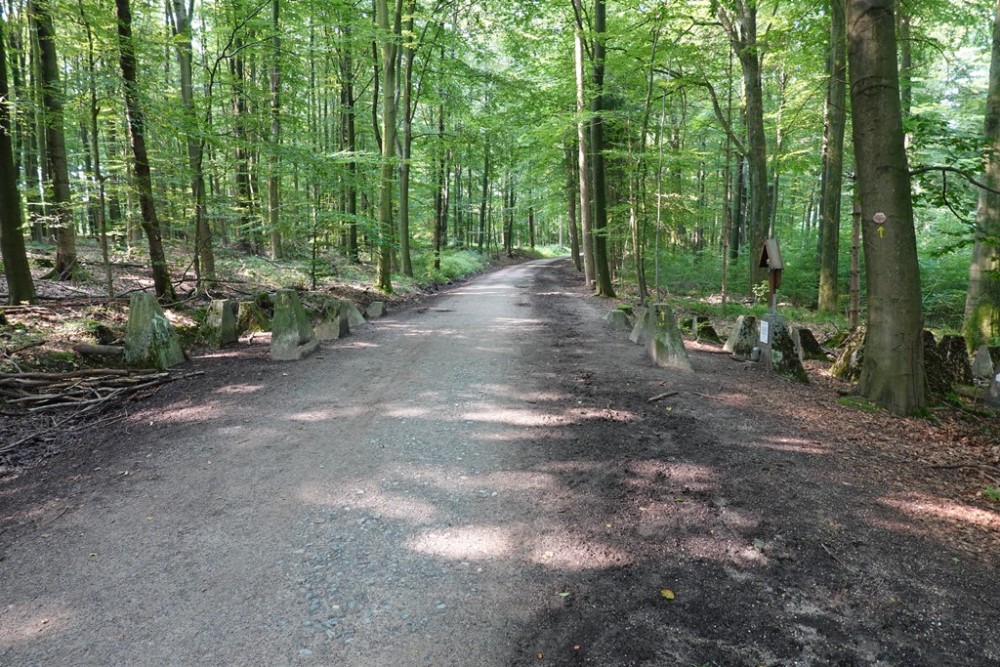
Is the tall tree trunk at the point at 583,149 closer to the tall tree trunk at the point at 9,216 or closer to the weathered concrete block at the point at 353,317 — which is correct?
the weathered concrete block at the point at 353,317

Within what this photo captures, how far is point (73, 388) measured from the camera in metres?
5.77

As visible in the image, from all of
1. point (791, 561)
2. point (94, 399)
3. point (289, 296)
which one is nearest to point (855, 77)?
point (791, 561)

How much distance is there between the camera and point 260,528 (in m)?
3.40

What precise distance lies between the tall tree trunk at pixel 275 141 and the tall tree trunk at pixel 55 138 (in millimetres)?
3307

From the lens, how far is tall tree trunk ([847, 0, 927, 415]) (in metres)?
5.94

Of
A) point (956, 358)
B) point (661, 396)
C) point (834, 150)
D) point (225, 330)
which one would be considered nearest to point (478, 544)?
point (661, 396)

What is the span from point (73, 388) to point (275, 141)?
7.33 meters

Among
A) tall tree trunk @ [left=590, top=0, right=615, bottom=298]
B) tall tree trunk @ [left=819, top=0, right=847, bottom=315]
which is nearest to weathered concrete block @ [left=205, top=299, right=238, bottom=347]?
tall tree trunk @ [left=590, top=0, right=615, bottom=298]

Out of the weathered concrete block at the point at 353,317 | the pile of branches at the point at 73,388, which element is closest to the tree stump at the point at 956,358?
the weathered concrete block at the point at 353,317

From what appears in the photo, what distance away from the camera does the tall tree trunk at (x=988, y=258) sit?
373 inches

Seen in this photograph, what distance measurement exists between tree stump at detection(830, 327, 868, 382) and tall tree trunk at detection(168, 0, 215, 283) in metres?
11.3

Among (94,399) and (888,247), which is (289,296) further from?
(888,247)

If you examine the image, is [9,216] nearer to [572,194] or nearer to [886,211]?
[886,211]

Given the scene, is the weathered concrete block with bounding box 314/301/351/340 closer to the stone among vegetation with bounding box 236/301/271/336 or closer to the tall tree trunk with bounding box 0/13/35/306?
the stone among vegetation with bounding box 236/301/271/336
